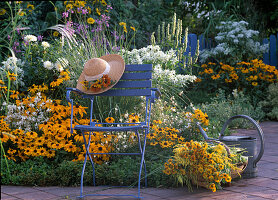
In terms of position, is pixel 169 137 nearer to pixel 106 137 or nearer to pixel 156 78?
pixel 106 137

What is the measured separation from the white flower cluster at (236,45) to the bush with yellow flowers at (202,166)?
510cm

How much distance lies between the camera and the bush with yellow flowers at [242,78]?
7652 millimetres

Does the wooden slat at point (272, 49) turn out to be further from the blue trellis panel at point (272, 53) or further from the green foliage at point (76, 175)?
the green foliage at point (76, 175)

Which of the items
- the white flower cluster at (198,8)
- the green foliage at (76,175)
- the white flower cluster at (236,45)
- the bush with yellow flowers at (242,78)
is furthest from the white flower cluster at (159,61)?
the white flower cluster at (198,8)

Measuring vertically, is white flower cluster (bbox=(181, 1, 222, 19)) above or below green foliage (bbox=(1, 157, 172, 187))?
above

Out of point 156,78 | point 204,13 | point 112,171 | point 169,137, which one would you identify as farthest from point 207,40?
point 112,171

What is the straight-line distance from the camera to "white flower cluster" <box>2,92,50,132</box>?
4.16 m

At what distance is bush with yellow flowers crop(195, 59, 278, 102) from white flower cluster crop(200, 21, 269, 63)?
1.22ft

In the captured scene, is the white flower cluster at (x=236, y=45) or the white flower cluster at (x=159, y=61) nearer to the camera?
the white flower cluster at (x=159, y=61)

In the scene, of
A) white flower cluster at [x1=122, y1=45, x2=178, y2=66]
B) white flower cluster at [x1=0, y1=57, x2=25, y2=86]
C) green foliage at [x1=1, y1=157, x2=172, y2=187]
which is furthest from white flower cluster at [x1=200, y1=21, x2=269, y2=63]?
green foliage at [x1=1, y1=157, x2=172, y2=187]

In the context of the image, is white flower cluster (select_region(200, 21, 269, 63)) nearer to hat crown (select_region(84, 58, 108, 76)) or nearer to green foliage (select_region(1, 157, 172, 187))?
hat crown (select_region(84, 58, 108, 76))

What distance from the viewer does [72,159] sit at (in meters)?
3.95

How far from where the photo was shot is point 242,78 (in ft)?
25.4

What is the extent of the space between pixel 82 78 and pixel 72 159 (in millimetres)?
771
